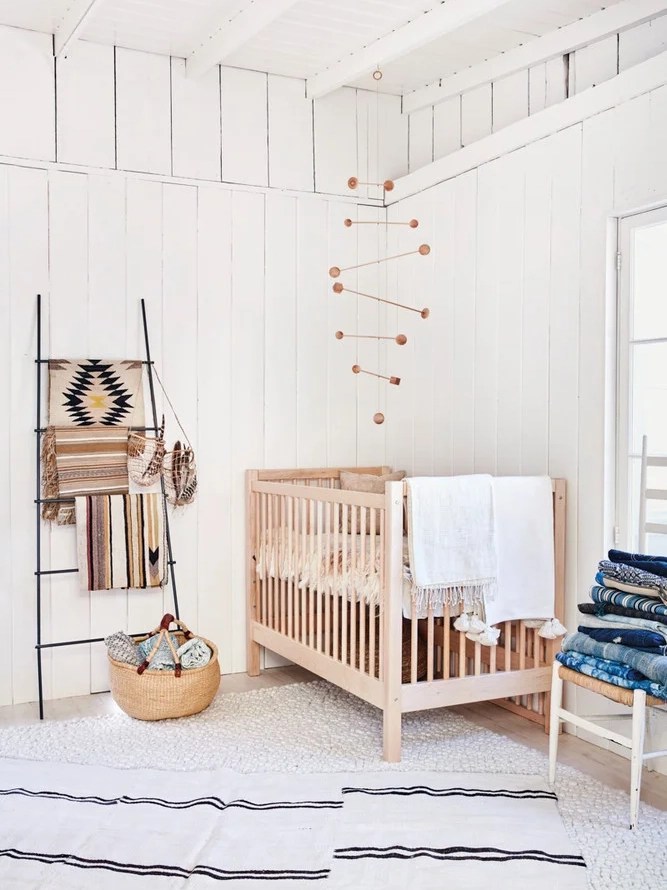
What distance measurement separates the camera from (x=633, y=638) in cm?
244

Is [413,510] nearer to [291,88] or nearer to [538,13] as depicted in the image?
[538,13]

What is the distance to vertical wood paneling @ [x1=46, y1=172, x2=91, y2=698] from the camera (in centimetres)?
365

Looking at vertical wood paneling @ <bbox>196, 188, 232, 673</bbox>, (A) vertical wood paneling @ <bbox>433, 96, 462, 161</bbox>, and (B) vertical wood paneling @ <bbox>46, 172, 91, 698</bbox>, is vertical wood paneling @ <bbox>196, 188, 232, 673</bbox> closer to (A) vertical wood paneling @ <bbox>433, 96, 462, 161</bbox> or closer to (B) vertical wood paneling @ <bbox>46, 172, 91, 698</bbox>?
(B) vertical wood paneling @ <bbox>46, 172, 91, 698</bbox>

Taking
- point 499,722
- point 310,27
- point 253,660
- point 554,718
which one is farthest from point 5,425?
point 554,718

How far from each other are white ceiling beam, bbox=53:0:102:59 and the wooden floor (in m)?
2.56

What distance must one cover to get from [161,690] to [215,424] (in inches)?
47.1

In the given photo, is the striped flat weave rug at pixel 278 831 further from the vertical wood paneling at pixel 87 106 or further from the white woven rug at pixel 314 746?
the vertical wood paneling at pixel 87 106

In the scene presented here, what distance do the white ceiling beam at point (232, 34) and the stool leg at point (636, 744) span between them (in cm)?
245

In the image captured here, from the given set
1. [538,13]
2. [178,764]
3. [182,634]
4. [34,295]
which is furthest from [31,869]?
[538,13]

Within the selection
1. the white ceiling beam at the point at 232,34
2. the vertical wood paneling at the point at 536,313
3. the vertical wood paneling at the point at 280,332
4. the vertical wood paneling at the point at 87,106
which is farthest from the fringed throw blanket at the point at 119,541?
the white ceiling beam at the point at 232,34

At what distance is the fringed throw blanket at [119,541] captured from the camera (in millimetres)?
3613

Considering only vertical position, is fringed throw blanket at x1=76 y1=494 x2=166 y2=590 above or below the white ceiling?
below

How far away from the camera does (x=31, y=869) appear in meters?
2.19

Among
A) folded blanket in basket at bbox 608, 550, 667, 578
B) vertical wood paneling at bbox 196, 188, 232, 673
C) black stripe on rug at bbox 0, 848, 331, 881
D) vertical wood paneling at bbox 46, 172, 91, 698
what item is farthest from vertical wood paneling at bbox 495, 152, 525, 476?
black stripe on rug at bbox 0, 848, 331, 881
